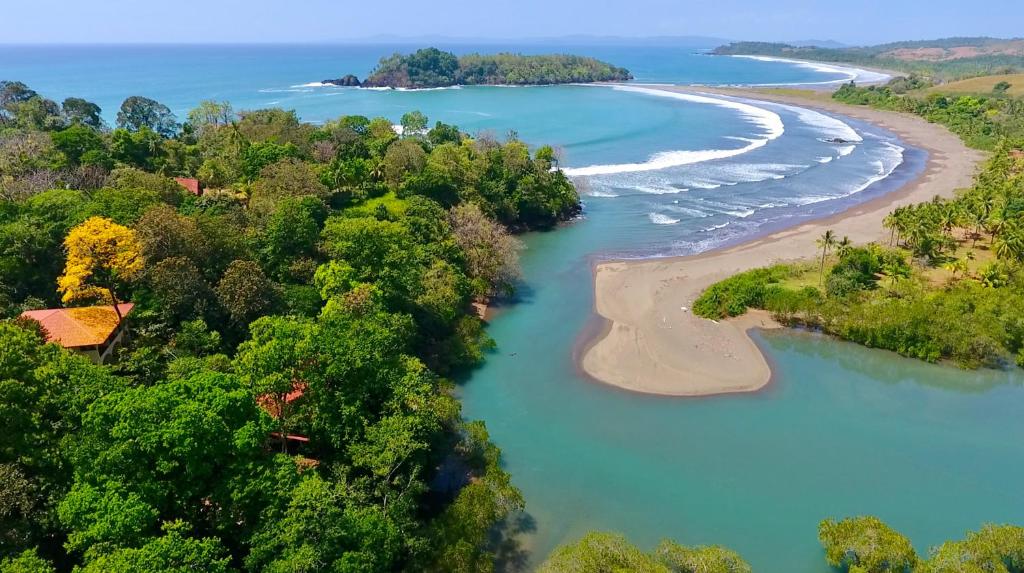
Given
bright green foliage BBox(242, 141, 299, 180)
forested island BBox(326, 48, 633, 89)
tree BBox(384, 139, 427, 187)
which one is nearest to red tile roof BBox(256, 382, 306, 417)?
bright green foliage BBox(242, 141, 299, 180)

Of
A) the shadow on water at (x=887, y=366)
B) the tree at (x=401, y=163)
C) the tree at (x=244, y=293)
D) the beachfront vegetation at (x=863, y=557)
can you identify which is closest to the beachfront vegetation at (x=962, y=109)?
the shadow on water at (x=887, y=366)

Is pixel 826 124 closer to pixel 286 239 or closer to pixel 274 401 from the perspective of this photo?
pixel 286 239

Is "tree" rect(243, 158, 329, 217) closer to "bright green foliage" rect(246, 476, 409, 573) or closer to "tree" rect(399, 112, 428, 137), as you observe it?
"bright green foliage" rect(246, 476, 409, 573)

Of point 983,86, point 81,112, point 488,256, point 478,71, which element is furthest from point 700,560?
point 478,71

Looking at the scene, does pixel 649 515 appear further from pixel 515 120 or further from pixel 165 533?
pixel 515 120

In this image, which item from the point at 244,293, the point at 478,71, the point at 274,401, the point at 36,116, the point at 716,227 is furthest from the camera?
the point at 478,71

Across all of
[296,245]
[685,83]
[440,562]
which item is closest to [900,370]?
[440,562]
